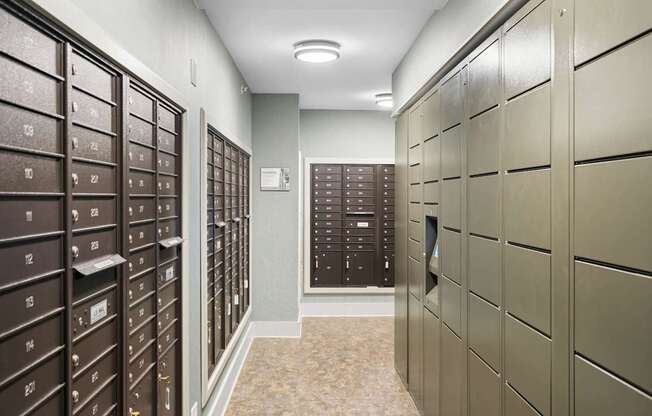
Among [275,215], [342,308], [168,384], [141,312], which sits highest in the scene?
[275,215]

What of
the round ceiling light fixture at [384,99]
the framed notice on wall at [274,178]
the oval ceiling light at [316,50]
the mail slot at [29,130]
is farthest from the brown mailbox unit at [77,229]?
the round ceiling light fixture at [384,99]

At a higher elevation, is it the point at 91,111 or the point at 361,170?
the point at 361,170

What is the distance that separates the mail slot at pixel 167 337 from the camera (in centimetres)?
193

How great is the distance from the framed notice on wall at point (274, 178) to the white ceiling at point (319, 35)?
2.77ft

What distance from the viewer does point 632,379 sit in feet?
3.28

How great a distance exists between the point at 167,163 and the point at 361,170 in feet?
13.2

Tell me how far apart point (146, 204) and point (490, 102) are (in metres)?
1.36

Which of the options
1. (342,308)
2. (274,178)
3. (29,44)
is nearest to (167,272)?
(29,44)

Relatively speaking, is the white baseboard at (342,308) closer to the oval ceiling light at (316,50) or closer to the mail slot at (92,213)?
the oval ceiling light at (316,50)

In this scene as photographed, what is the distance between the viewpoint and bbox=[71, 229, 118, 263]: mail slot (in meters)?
1.20

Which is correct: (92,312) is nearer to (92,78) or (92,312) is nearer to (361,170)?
(92,78)

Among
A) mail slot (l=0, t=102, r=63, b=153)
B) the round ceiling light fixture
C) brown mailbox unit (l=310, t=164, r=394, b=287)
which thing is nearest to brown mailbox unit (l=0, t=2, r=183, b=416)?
mail slot (l=0, t=102, r=63, b=153)

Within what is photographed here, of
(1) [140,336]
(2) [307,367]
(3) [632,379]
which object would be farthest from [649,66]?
(2) [307,367]

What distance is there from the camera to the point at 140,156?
5.53 feet
